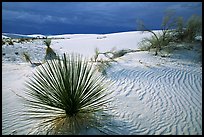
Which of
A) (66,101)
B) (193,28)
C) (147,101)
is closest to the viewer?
(66,101)

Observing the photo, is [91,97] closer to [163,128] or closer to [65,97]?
[65,97]

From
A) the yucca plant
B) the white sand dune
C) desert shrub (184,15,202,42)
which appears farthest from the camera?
desert shrub (184,15,202,42)

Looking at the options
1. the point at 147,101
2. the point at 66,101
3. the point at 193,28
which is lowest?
the point at 147,101

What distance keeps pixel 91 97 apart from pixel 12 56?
12.4 meters

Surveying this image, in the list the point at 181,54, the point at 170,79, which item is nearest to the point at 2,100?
the point at 170,79

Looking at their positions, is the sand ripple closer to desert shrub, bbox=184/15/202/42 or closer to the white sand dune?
the white sand dune

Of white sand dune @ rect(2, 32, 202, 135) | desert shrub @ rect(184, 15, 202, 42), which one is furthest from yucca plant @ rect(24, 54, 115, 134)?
desert shrub @ rect(184, 15, 202, 42)

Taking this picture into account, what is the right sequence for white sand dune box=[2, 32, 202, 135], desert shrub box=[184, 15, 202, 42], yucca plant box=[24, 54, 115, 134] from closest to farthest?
yucca plant box=[24, 54, 115, 134] → white sand dune box=[2, 32, 202, 135] → desert shrub box=[184, 15, 202, 42]

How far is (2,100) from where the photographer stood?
6211 mm

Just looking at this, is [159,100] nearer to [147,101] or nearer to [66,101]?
[147,101]

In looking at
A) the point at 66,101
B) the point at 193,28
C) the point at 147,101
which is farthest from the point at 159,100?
the point at 193,28

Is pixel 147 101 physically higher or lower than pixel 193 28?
lower

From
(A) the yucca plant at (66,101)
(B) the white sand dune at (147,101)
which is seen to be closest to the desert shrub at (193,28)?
(B) the white sand dune at (147,101)

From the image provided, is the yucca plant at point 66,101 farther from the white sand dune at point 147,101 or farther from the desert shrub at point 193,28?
the desert shrub at point 193,28
